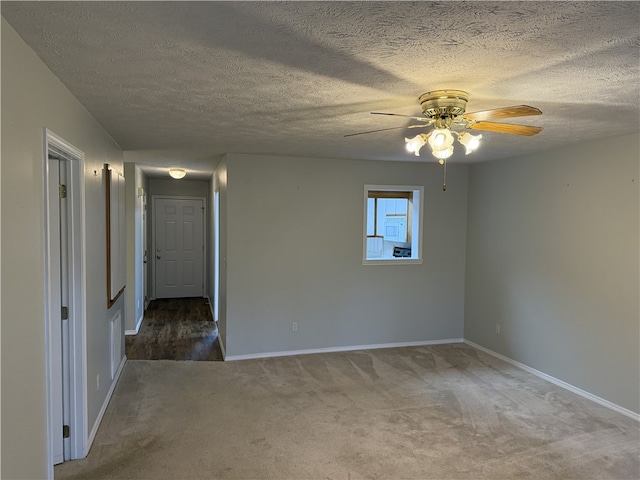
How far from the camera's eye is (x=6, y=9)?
142cm

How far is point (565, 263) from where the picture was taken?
410cm

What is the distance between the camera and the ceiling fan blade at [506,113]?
201 centimetres

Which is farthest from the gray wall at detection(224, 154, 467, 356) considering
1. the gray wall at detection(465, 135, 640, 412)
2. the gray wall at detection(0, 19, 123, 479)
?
the gray wall at detection(0, 19, 123, 479)

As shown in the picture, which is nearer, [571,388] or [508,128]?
[508,128]

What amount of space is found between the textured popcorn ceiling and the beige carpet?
89.5 inches

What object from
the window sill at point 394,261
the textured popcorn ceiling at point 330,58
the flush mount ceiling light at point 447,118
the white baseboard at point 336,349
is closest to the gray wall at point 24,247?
the textured popcorn ceiling at point 330,58

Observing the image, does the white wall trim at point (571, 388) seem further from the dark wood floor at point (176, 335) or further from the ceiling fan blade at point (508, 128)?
the dark wood floor at point (176, 335)

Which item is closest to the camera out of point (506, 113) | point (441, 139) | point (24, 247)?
point (24, 247)

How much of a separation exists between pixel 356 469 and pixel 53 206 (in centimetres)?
245

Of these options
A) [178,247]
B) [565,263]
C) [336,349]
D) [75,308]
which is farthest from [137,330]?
[565,263]

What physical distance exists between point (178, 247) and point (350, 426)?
5.80m

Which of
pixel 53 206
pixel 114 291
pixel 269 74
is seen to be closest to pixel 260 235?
pixel 114 291

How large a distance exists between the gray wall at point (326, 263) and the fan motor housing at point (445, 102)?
2.70m

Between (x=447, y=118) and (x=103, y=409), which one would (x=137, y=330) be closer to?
(x=103, y=409)
